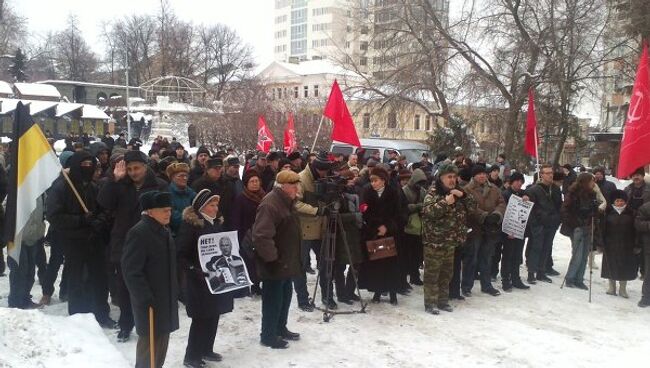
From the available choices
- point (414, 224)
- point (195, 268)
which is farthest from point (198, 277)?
point (414, 224)

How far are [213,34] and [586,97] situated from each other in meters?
50.6

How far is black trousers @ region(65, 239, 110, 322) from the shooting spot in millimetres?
6062

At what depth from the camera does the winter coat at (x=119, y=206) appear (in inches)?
228

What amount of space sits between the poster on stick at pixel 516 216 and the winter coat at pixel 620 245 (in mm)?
1248

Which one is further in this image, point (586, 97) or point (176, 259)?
point (586, 97)

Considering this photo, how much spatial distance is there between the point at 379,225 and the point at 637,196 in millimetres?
4486

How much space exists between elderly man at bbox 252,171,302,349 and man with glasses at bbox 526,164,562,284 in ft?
15.5

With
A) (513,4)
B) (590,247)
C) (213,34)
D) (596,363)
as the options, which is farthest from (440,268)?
(213,34)

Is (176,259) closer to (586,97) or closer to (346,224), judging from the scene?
(346,224)

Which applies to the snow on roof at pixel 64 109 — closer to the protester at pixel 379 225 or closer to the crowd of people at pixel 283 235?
the crowd of people at pixel 283 235

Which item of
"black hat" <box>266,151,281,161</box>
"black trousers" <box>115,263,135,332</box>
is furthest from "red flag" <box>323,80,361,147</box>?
"black trousers" <box>115,263,135,332</box>

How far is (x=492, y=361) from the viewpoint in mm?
5770

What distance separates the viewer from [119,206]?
19.2ft

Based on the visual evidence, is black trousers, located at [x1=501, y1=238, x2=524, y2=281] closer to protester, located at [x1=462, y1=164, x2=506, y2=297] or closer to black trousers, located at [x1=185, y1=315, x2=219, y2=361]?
protester, located at [x1=462, y1=164, x2=506, y2=297]
